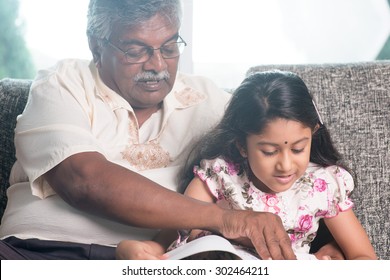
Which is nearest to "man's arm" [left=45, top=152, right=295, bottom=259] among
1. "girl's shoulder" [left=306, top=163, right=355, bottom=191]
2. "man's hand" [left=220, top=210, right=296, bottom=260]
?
"man's hand" [left=220, top=210, right=296, bottom=260]

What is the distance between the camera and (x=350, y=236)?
102cm

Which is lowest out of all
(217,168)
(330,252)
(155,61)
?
(330,252)

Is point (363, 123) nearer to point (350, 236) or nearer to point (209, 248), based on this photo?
point (350, 236)

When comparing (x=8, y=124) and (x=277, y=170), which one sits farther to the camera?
(x=8, y=124)

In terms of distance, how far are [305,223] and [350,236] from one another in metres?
0.07

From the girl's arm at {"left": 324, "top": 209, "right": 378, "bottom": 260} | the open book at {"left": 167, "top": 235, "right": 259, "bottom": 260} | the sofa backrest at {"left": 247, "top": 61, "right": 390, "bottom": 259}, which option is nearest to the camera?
the open book at {"left": 167, "top": 235, "right": 259, "bottom": 260}

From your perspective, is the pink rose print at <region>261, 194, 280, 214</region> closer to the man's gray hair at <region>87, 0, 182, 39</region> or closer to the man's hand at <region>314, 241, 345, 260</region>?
the man's hand at <region>314, 241, 345, 260</region>

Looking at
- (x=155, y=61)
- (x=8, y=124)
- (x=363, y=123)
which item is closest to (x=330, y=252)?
(x=363, y=123)

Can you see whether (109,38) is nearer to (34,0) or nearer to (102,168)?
(102,168)

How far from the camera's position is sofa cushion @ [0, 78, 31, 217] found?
4.01ft

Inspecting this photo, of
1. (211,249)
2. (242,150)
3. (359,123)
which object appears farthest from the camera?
(359,123)

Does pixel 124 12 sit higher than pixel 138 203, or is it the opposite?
pixel 124 12

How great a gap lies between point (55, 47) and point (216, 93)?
1.08ft

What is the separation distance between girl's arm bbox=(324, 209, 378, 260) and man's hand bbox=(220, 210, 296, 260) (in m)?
0.11
